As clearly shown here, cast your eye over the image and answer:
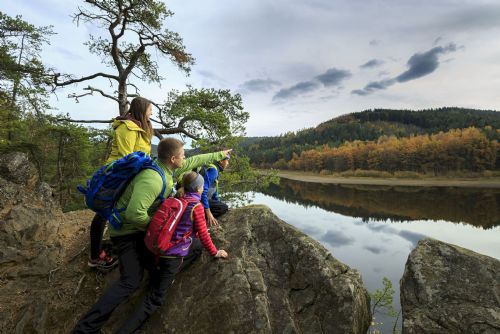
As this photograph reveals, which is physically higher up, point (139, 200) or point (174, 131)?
point (174, 131)

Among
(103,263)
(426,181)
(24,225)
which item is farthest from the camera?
(426,181)

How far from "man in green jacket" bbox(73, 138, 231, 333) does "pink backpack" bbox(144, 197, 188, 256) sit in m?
0.10

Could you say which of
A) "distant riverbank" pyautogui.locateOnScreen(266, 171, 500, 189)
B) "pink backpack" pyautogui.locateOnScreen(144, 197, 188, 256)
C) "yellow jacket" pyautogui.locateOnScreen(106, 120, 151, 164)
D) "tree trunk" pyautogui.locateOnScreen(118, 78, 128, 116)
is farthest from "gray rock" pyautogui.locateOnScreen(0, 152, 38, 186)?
"distant riverbank" pyautogui.locateOnScreen(266, 171, 500, 189)

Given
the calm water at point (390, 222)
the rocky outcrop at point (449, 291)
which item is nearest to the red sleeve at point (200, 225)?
the rocky outcrop at point (449, 291)

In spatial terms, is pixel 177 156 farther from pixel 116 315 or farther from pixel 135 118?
pixel 116 315

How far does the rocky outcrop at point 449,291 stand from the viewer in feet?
10.4

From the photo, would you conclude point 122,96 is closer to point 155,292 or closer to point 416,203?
point 155,292

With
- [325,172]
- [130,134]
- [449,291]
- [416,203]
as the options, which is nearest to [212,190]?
[130,134]

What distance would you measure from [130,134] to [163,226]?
4.03 ft

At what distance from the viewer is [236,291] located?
318 cm

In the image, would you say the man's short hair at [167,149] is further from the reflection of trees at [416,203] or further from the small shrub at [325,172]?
the small shrub at [325,172]

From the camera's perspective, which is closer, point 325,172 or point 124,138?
point 124,138

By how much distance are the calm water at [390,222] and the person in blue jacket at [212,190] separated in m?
7.35

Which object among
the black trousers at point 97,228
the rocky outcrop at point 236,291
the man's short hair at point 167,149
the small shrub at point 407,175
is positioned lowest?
the small shrub at point 407,175
